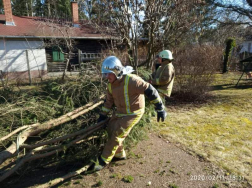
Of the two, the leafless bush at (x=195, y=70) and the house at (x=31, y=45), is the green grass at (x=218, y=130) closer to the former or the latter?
the leafless bush at (x=195, y=70)

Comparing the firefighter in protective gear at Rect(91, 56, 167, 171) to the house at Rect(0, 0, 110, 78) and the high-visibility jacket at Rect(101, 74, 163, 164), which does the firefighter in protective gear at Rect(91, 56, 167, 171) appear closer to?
the high-visibility jacket at Rect(101, 74, 163, 164)

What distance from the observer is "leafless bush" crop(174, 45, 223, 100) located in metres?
6.88

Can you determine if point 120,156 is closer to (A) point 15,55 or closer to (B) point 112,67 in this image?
(B) point 112,67

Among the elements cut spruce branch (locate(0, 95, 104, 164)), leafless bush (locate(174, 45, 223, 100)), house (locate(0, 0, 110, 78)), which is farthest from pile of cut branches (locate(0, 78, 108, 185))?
house (locate(0, 0, 110, 78))

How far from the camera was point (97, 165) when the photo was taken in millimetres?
2977

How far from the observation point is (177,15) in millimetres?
6777

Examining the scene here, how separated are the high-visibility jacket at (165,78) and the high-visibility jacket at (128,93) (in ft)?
4.91

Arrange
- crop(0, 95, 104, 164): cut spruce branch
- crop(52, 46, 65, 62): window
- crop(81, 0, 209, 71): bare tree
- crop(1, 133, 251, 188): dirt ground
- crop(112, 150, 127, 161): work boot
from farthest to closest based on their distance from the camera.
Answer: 1. crop(52, 46, 65, 62): window
2. crop(81, 0, 209, 71): bare tree
3. crop(112, 150, 127, 161): work boot
4. crop(1, 133, 251, 188): dirt ground
5. crop(0, 95, 104, 164): cut spruce branch

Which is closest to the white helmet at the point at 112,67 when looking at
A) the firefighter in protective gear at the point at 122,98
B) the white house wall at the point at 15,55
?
the firefighter in protective gear at the point at 122,98

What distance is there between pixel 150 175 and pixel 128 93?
1.27m

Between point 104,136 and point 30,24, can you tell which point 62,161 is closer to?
point 104,136

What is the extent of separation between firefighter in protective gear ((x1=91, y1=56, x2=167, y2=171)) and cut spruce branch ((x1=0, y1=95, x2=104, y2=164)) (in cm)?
74

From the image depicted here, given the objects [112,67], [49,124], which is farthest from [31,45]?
[112,67]

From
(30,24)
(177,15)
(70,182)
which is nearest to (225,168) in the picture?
(70,182)
